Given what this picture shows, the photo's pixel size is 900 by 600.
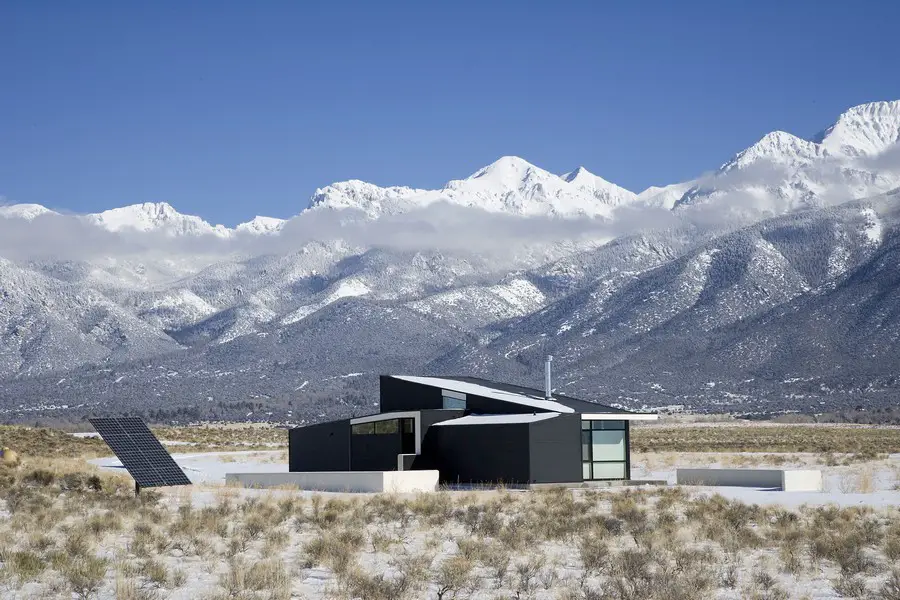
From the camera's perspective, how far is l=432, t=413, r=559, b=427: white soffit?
1272 inches

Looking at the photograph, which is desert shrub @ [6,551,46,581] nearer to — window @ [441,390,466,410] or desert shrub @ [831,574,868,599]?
desert shrub @ [831,574,868,599]

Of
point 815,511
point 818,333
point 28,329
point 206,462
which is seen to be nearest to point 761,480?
point 815,511

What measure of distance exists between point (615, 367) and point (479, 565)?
12865 cm

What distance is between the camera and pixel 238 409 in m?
142

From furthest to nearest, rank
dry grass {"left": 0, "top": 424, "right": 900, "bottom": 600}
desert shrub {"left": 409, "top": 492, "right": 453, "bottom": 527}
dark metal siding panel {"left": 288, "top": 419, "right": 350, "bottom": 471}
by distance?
1. dark metal siding panel {"left": 288, "top": 419, "right": 350, "bottom": 471}
2. desert shrub {"left": 409, "top": 492, "right": 453, "bottom": 527}
3. dry grass {"left": 0, "top": 424, "right": 900, "bottom": 600}

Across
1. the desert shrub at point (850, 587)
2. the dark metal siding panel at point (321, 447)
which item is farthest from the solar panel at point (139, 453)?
the desert shrub at point (850, 587)

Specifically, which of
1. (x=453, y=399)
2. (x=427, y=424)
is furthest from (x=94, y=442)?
(x=427, y=424)

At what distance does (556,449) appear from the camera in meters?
32.2

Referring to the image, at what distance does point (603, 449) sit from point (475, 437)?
12.5 ft

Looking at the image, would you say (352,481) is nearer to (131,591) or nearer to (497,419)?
(497,419)

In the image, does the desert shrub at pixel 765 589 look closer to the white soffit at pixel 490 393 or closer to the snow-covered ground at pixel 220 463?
the white soffit at pixel 490 393

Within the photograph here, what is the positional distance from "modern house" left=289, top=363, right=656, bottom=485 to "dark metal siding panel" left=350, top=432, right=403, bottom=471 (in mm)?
29

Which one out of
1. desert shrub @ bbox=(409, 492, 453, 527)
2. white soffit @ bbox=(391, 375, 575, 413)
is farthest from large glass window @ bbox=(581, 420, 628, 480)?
desert shrub @ bbox=(409, 492, 453, 527)

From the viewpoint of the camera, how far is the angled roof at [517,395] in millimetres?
34750
